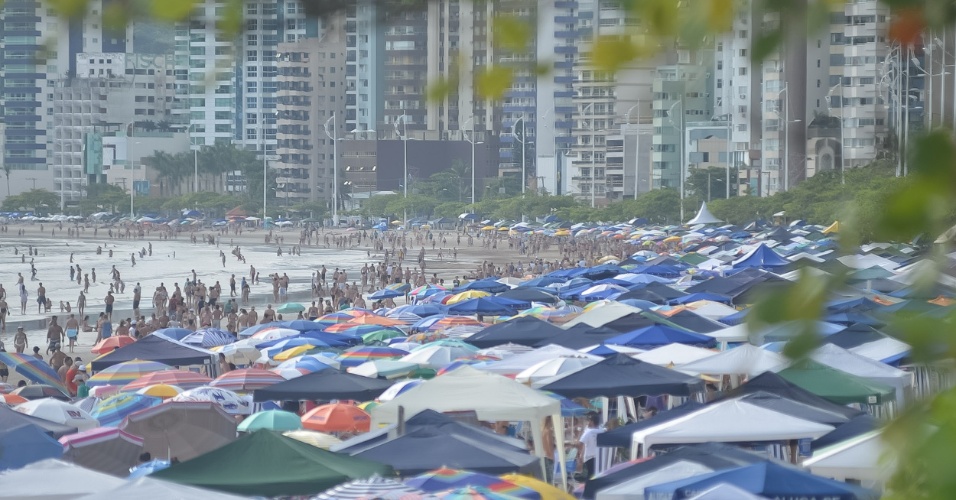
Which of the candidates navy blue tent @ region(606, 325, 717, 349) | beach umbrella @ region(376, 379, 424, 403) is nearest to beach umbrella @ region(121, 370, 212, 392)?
beach umbrella @ region(376, 379, 424, 403)

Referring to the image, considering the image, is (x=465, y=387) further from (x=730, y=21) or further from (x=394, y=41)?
(x=394, y=41)

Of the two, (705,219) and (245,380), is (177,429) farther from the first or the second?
(705,219)

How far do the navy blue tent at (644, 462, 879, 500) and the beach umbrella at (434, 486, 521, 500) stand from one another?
111 cm

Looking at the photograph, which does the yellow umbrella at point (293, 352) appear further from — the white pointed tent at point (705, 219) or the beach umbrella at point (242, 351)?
the white pointed tent at point (705, 219)

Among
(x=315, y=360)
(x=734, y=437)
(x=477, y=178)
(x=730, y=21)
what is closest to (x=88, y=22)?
(x=730, y=21)

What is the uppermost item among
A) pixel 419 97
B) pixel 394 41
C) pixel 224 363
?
pixel 394 41

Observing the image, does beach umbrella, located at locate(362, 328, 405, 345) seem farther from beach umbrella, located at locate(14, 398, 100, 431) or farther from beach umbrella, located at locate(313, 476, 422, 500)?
beach umbrella, located at locate(313, 476, 422, 500)

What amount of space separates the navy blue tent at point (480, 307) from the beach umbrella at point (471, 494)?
17005mm

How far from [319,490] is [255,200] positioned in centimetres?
13602

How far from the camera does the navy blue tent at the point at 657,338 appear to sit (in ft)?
58.2

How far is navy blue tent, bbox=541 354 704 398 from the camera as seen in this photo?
522 inches

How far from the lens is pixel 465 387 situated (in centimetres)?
1213

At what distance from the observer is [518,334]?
19031 millimetres

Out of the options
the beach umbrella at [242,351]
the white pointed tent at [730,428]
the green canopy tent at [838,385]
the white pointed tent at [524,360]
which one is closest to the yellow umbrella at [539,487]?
the white pointed tent at [730,428]
